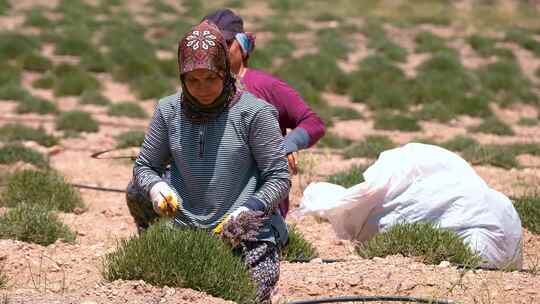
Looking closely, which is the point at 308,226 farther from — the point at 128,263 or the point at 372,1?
the point at 372,1

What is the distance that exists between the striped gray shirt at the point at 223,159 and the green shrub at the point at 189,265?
17 cm

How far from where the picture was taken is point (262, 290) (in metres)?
3.65

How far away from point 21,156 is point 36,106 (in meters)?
3.98

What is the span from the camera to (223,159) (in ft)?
11.7

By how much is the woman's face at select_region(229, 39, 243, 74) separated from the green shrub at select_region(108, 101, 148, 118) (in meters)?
7.20

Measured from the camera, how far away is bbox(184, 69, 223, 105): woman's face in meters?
3.46

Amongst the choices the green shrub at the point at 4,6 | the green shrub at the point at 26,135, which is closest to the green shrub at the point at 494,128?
the green shrub at the point at 26,135

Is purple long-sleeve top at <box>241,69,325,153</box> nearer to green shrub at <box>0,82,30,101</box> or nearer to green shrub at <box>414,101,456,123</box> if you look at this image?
green shrub at <box>414,101,456,123</box>

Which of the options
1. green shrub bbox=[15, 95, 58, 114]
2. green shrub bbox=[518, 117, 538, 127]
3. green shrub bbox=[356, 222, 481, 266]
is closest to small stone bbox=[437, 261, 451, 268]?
green shrub bbox=[356, 222, 481, 266]

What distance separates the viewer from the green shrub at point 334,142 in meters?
9.87

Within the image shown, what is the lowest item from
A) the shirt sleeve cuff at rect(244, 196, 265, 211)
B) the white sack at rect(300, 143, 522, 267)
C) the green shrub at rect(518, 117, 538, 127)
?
the green shrub at rect(518, 117, 538, 127)

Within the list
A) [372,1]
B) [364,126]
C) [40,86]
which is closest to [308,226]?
[364,126]

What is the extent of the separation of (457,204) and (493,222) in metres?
0.21

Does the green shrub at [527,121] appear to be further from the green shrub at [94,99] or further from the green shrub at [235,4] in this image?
the green shrub at [235,4]
